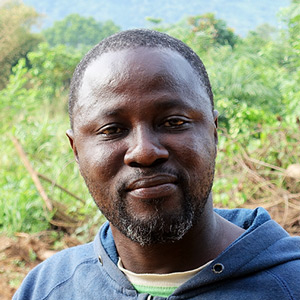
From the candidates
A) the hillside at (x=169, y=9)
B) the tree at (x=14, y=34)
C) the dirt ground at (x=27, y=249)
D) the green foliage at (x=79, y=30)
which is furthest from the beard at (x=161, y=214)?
the green foliage at (x=79, y=30)

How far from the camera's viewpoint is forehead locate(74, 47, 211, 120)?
1.34 meters

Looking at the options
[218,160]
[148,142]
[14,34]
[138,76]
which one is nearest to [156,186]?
[148,142]

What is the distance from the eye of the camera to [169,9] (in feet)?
82.0

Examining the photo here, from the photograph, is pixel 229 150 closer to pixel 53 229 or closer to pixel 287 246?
pixel 53 229

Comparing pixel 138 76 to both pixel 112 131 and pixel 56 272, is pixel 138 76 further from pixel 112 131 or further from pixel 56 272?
pixel 56 272

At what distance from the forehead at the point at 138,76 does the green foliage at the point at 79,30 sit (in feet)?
82.4

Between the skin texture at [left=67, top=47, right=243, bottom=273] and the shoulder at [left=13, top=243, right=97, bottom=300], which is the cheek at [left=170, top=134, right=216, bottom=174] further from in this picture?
the shoulder at [left=13, top=243, right=97, bottom=300]

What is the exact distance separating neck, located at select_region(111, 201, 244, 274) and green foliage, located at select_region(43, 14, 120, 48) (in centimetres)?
2525

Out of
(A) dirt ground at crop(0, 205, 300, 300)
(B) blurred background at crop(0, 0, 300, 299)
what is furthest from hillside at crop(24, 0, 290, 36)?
(A) dirt ground at crop(0, 205, 300, 300)

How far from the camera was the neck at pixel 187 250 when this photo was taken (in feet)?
4.74

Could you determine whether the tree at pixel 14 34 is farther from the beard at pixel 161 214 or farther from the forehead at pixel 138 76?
the beard at pixel 161 214

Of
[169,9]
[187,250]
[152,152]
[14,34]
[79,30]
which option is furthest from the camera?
[79,30]

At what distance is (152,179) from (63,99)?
10.2 metres

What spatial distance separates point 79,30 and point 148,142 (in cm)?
2828
